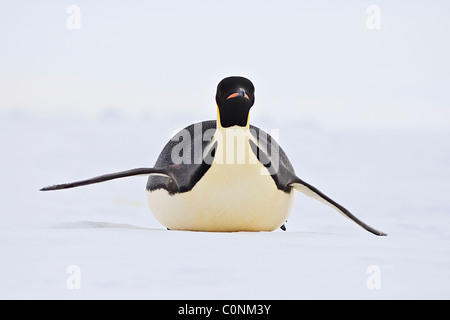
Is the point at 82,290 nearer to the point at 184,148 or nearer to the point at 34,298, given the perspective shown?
the point at 34,298

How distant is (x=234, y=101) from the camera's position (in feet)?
12.7

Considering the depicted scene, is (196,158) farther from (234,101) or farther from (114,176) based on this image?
(114,176)

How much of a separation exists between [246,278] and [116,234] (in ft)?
3.53

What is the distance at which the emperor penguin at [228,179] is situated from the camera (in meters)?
3.83

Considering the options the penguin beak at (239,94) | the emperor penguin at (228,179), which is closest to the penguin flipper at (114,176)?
the emperor penguin at (228,179)

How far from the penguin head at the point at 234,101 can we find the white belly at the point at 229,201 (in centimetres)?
19

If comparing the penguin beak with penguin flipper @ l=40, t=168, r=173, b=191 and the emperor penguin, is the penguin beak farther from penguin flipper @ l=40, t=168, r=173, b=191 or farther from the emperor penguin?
penguin flipper @ l=40, t=168, r=173, b=191

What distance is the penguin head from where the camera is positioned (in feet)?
12.7

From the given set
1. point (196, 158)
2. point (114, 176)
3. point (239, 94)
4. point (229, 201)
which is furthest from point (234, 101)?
Result: point (114, 176)

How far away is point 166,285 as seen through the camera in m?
2.50

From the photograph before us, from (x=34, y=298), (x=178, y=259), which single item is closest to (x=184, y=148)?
(x=178, y=259)

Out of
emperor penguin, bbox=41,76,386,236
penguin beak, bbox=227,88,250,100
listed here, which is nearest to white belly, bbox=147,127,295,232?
emperor penguin, bbox=41,76,386,236

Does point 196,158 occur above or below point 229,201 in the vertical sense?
above

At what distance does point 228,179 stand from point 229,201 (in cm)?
13
